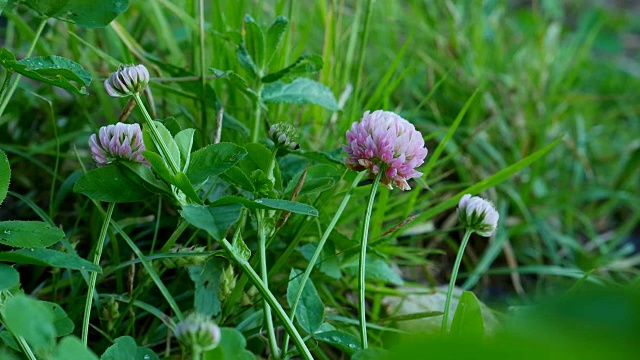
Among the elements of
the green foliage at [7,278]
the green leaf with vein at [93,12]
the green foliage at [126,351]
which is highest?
the green leaf with vein at [93,12]

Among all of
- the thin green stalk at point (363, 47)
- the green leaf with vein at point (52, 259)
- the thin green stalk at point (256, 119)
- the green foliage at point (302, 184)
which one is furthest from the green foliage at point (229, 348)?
the thin green stalk at point (363, 47)

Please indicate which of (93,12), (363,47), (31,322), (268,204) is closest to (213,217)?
(268,204)

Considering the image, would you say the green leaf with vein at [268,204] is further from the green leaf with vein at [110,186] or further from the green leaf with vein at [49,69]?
the green leaf with vein at [49,69]

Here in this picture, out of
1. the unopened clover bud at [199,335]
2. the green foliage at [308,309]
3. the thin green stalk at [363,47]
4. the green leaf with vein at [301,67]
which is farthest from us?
the thin green stalk at [363,47]

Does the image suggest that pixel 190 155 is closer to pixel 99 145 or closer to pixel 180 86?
pixel 99 145

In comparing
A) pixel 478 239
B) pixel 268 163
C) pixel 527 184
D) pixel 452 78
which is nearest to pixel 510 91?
pixel 452 78

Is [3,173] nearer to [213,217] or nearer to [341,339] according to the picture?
[213,217]
